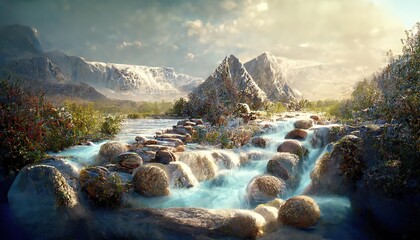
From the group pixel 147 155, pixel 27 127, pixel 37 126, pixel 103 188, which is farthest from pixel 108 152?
pixel 103 188

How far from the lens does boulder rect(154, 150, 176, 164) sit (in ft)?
50.1

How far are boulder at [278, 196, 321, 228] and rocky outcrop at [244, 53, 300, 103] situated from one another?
65493mm

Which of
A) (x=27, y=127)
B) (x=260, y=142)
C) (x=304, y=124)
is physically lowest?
(x=260, y=142)

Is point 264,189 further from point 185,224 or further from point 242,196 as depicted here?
point 185,224

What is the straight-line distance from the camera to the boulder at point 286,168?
14875 mm

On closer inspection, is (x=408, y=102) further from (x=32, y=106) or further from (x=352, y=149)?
(x=32, y=106)

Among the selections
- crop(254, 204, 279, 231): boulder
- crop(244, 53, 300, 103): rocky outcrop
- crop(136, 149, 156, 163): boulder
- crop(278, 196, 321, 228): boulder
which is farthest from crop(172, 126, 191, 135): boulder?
crop(244, 53, 300, 103): rocky outcrop

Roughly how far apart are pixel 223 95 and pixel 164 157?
1488 centimetres

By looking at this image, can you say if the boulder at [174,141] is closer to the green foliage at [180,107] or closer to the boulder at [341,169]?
the boulder at [341,169]

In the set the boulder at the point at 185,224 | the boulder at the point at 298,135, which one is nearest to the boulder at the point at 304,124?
the boulder at the point at 298,135

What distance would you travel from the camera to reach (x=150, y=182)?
42.6ft

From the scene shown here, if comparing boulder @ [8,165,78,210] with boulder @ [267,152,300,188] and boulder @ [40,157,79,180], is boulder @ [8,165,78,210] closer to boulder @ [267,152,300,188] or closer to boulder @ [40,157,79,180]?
boulder @ [40,157,79,180]

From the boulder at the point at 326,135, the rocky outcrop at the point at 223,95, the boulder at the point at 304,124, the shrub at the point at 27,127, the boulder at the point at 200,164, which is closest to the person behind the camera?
the shrub at the point at 27,127

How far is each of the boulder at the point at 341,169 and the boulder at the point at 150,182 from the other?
6098 millimetres
